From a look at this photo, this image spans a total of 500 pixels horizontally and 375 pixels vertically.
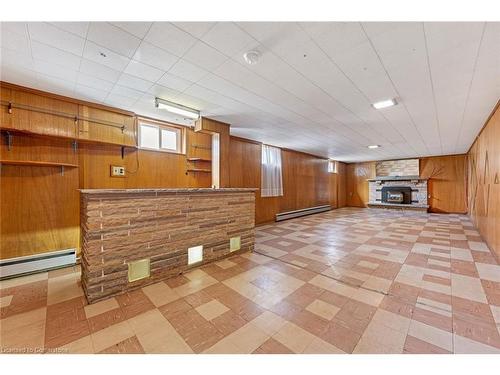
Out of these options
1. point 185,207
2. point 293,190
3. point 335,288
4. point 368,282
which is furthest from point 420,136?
point 185,207

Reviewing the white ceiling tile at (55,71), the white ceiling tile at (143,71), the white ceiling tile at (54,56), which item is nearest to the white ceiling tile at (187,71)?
the white ceiling tile at (143,71)

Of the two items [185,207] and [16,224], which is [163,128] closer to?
[185,207]

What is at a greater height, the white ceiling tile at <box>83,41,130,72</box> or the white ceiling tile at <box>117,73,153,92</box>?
the white ceiling tile at <box>117,73,153,92</box>

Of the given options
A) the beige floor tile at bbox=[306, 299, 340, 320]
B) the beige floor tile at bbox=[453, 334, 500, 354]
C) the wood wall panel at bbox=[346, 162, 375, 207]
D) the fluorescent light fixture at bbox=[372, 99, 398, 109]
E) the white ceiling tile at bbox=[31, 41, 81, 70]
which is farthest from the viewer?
the wood wall panel at bbox=[346, 162, 375, 207]

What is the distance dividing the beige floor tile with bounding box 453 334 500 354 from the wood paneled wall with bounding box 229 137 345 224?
489 cm

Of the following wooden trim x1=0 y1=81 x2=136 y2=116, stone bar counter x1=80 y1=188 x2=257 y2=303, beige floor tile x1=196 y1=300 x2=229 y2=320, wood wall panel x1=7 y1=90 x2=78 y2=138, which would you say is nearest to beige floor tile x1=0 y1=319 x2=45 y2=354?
stone bar counter x1=80 y1=188 x2=257 y2=303

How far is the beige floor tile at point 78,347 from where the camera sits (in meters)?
1.51

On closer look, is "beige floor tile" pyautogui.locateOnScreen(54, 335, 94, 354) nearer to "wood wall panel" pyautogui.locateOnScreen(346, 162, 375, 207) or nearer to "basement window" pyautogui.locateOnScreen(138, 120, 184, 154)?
"basement window" pyautogui.locateOnScreen(138, 120, 184, 154)

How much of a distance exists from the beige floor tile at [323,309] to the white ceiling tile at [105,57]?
3297mm

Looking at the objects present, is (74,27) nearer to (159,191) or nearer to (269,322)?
(159,191)

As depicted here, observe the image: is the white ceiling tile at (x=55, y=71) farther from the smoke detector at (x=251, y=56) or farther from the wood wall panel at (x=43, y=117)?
the smoke detector at (x=251, y=56)

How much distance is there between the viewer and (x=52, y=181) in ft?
10.5

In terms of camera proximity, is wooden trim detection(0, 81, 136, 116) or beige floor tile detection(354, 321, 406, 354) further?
wooden trim detection(0, 81, 136, 116)

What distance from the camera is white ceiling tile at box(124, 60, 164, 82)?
2.38m
